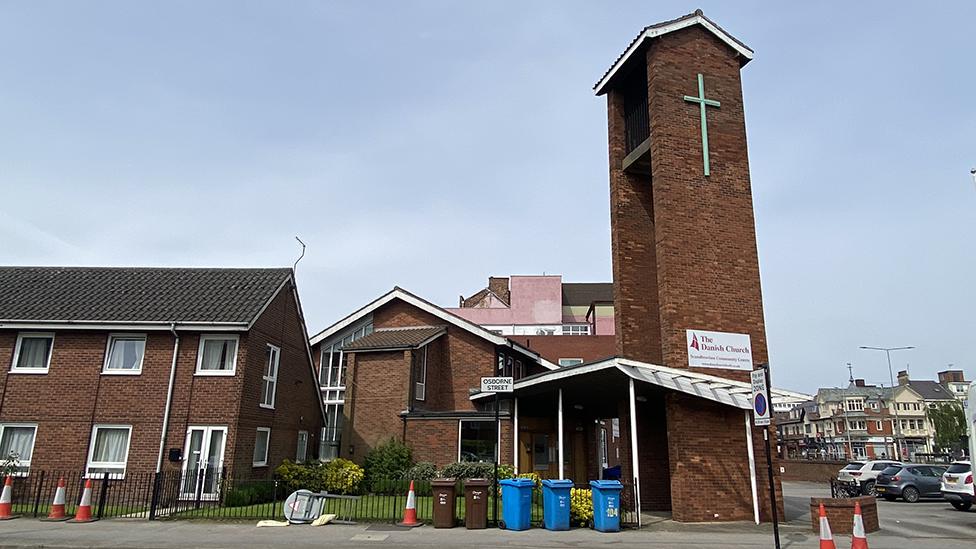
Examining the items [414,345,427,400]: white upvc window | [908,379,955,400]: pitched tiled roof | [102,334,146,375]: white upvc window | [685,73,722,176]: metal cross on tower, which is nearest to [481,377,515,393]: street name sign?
[685,73,722,176]: metal cross on tower

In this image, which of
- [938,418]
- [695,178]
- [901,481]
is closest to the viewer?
[695,178]

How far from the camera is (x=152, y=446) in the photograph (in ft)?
57.8

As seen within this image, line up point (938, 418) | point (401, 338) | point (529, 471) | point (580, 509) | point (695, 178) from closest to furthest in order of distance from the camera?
1. point (580, 509)
2. point (695, 178)
3. point (529, 471)
4. point (401, 338)
5. point (938, 418)

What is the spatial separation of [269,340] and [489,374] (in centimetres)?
1020

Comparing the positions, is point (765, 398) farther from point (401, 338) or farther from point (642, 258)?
point (401, 338)

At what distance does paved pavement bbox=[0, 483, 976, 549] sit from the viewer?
11.4 meters

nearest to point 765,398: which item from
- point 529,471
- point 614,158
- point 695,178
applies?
point 695,178

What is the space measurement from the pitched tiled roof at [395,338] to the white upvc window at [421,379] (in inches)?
32.3

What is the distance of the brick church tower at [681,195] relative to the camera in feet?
53.6

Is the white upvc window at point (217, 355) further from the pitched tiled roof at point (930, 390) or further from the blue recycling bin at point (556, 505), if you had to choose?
the pitched tiled roof at point (930, 390)

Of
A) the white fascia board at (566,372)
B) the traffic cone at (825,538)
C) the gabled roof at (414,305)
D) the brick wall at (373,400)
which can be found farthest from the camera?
the gabled roof at (414,305)

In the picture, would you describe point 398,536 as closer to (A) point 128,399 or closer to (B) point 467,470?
(B) point 467,470

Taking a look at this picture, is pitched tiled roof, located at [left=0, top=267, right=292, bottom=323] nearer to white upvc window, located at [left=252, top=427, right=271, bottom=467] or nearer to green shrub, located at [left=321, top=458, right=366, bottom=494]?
white upvc window, located at [left=252, top=427, right=271, bottom=467]

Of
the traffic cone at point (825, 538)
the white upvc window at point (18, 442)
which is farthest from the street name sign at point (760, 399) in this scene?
the white upvc window at point (18, 442)
